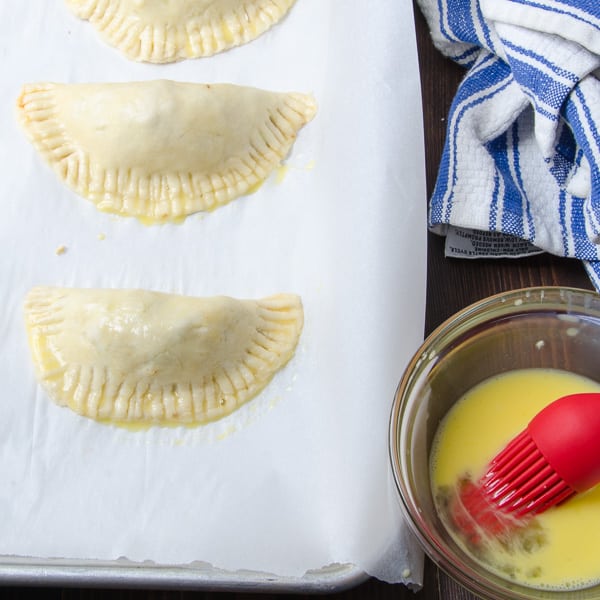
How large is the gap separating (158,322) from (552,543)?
2.36ft

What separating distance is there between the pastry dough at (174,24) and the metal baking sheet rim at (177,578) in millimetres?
1030

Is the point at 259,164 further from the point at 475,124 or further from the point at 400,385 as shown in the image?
the point at 400,385

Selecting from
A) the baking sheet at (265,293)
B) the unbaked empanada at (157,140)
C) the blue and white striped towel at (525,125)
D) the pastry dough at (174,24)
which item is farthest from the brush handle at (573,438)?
the pastry dough at (174,24)

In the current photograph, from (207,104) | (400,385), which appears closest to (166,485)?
(400,385)

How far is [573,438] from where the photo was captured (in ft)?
3.64

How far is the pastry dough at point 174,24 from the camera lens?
1.76m

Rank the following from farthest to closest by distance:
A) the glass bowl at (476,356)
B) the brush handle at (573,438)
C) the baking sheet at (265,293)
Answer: the baking sheet at (265,293) → the glass bowl at (476,356) → the brush handle at (573,438)

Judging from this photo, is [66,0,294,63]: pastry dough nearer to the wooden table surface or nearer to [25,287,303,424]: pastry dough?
the wooden table surface

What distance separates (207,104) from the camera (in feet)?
5.35

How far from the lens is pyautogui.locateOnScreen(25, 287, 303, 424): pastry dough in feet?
4.76

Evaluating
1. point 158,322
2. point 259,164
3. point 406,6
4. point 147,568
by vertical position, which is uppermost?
point 406,6

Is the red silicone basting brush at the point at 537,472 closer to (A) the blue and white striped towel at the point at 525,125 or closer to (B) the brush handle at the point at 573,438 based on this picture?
(B) the brush handle at the point at 573,438

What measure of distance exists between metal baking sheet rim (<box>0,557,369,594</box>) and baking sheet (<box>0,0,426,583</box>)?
30 mm

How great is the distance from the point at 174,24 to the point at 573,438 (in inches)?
46.2
